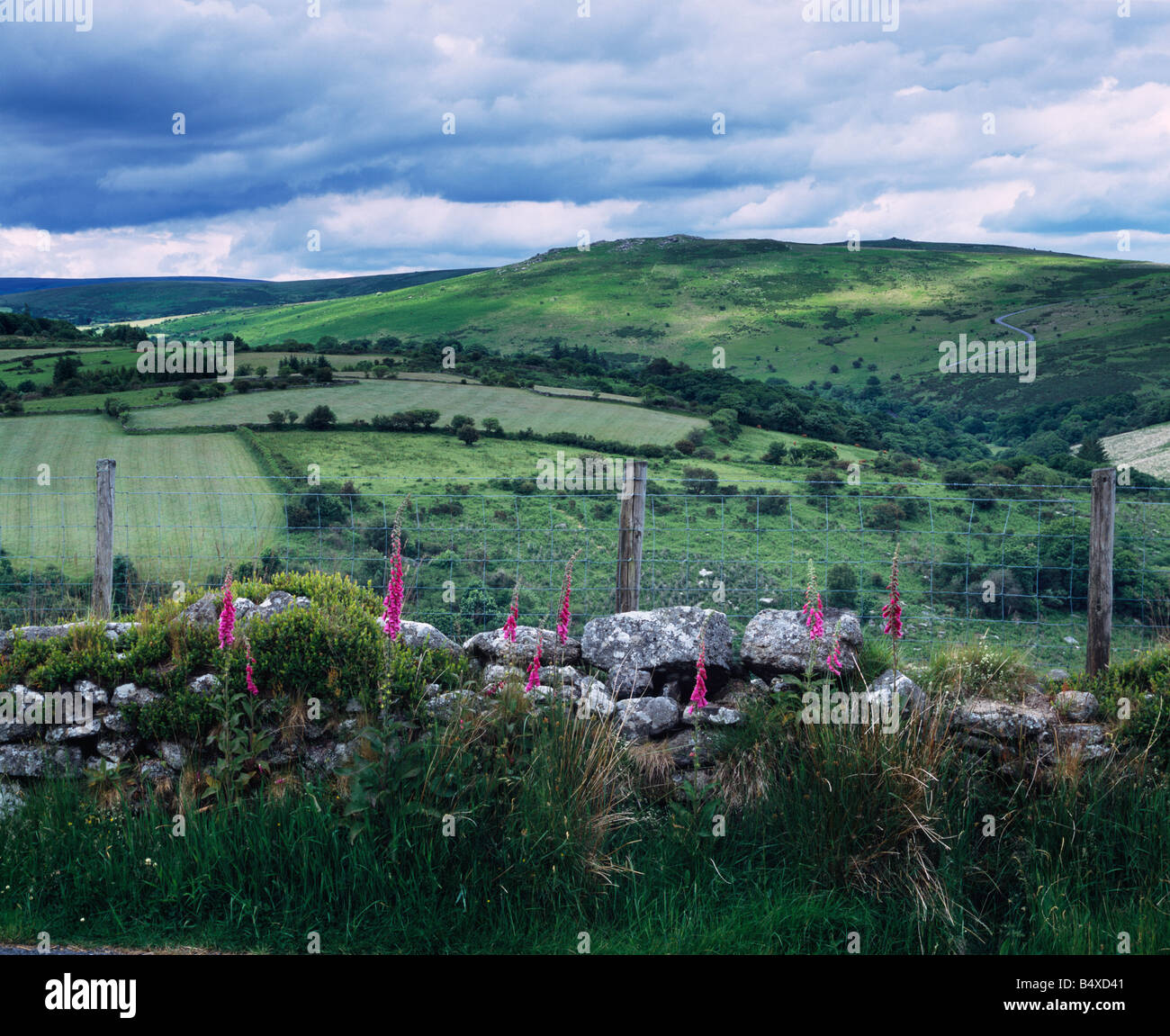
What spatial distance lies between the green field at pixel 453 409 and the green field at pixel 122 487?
183 inches

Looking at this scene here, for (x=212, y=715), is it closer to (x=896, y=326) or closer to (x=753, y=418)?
(x=753, y=418)

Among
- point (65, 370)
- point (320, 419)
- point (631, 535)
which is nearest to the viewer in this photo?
point (631, 535)

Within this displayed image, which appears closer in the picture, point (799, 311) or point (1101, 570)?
point (1101, 570)

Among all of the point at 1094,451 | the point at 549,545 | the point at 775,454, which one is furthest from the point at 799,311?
the point at 549,545

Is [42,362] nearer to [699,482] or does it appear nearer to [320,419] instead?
[320,419]

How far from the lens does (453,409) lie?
5909 centimetres

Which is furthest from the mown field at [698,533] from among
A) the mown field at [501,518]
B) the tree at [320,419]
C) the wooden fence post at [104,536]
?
the wooden fence post at [104,536]

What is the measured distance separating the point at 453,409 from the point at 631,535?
53.1 meters

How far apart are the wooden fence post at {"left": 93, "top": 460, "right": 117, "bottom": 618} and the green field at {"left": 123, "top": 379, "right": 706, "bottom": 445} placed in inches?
1761

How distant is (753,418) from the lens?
71.2m

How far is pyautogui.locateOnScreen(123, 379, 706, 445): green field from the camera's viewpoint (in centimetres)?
5288

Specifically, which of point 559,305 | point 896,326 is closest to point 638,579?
point 896,326

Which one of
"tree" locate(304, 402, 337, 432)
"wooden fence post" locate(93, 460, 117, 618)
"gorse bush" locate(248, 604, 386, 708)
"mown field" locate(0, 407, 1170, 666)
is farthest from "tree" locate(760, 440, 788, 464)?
"gorse bush" locate(248, 604, 386, 708)

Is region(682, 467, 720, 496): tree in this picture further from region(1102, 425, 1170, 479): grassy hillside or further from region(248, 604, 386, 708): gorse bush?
Result: region(248, 604, 386, 708): gorse bush
